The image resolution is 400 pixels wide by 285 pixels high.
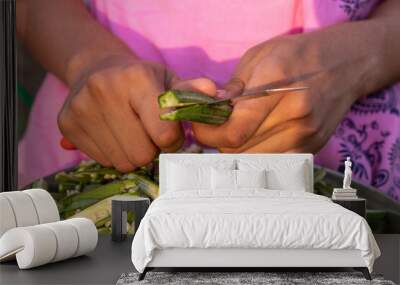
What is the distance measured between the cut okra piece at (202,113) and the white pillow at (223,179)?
548 mm

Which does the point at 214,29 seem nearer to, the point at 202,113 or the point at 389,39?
the point at 202,113

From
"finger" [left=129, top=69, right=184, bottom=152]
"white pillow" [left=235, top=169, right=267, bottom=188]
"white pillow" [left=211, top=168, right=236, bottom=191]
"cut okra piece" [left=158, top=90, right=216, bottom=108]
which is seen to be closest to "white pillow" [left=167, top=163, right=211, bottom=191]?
"white pillow" [left=211, top=168, right=236, bottom=191]

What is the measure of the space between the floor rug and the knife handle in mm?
1914

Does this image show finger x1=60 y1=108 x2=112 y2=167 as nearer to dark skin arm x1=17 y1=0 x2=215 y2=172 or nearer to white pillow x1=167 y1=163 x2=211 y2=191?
dark skin arm x1=17 y1=0 x2=215 y2=172

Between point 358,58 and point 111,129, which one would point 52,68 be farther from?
point 358,58

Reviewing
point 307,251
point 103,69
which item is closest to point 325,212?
point 307,251

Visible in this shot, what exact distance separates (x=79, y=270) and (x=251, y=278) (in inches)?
41.5

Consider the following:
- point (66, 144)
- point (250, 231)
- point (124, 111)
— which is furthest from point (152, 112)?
point (250, 231)

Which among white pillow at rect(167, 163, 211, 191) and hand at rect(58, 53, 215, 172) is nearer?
white pillow at rect(167, 163, 211, 191)

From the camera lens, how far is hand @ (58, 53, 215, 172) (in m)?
5.59

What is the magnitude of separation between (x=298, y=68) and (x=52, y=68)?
198 centimetres

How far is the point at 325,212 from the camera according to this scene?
3.97 metres

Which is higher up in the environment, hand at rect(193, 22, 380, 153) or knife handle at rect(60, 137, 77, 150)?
hand at rect(193, 22, 380, 153)

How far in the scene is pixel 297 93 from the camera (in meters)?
5.59
